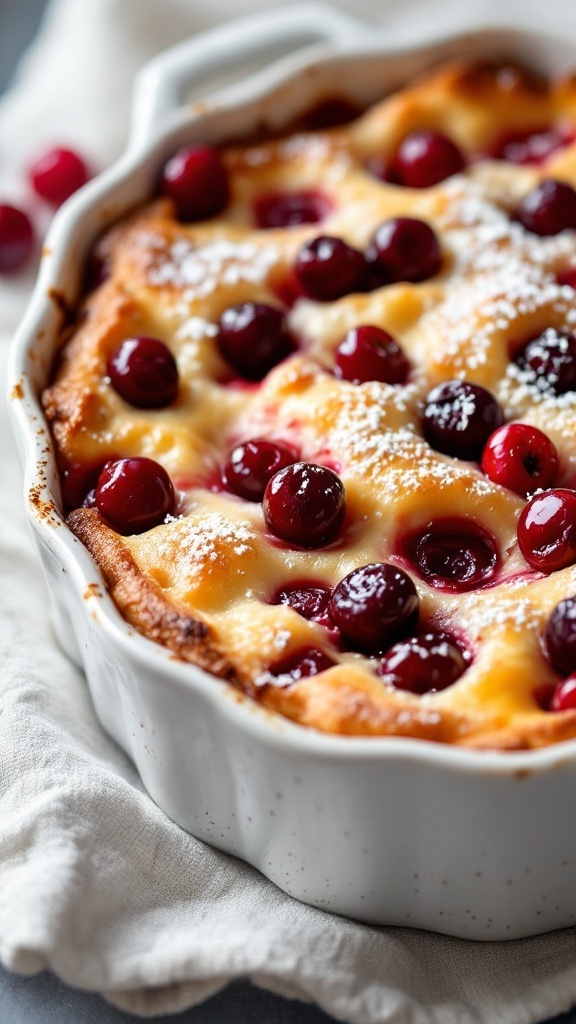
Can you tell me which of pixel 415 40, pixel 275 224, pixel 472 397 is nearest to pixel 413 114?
pixel 415 40

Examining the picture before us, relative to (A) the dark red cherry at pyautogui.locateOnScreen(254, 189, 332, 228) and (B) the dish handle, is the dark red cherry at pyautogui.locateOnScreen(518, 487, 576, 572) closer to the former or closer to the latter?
(A) the dark red cherry at pyautogui.locateOnScreen(254, 189, 332, 228)

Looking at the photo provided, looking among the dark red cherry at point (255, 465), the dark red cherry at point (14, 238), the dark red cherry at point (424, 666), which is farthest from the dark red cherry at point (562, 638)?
the dark red cherry at point (14, 238)

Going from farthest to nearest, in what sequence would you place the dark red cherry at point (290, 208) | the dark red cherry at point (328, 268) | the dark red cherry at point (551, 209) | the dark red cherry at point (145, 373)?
the dark red cherry at point (290, 208)
the dark red cherry at point (551, 209)
the dark red cherry at point (328, 268)
the dark red cherry at point (145, 373)

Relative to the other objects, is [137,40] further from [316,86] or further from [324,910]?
[324,910]

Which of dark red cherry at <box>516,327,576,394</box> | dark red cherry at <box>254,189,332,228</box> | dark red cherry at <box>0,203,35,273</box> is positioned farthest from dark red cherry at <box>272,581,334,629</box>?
dark red cherry at <box>0,203,35,273</box>

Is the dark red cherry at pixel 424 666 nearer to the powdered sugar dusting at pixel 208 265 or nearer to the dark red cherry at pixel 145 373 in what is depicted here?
the dark red cherry at pixel 145 373

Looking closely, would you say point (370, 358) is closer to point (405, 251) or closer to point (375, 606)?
point (405, 251)
